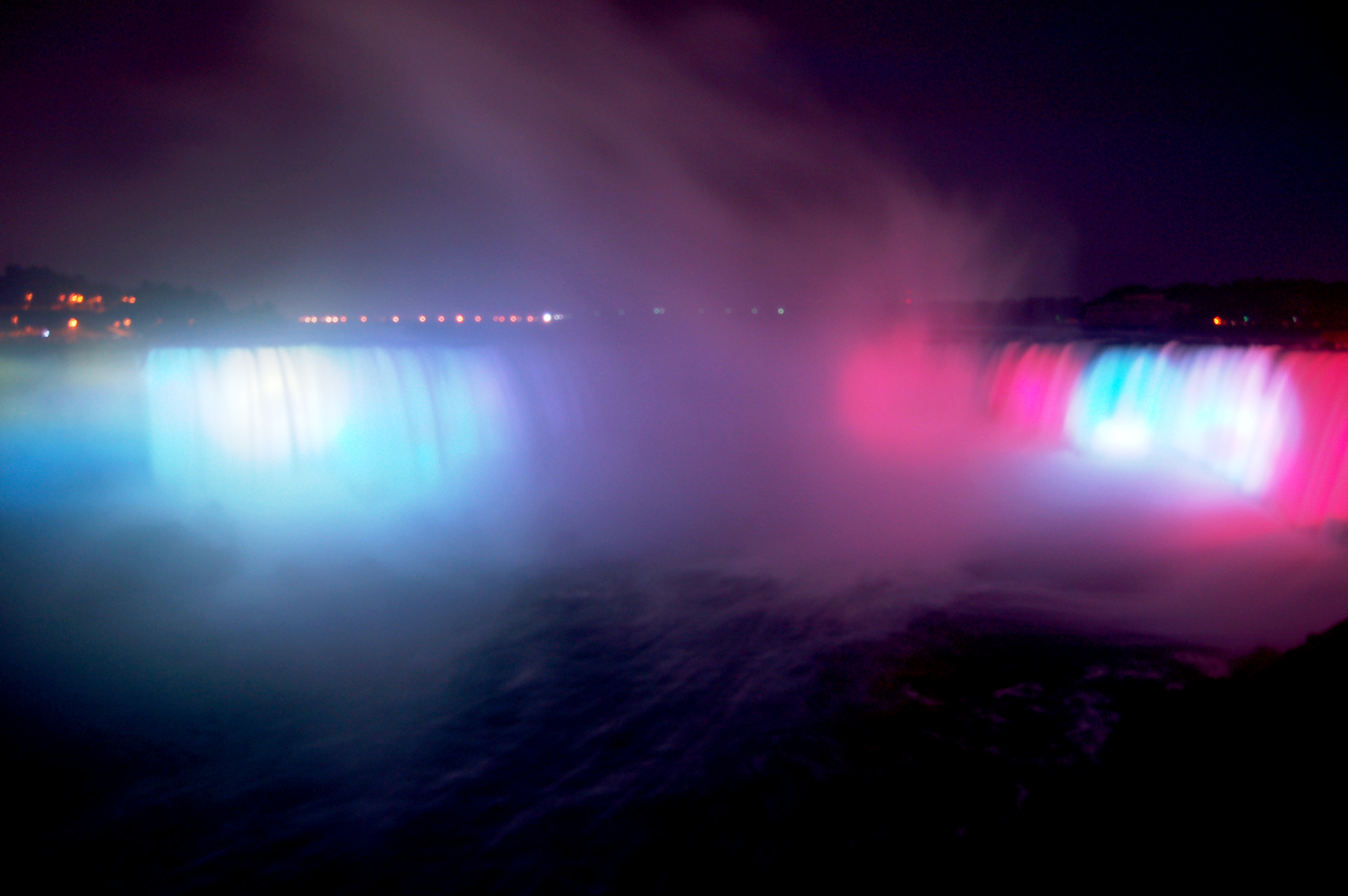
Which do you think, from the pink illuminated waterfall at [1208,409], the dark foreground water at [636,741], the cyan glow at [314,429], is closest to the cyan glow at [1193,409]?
the pink illuminated waterfall at [1208,409]

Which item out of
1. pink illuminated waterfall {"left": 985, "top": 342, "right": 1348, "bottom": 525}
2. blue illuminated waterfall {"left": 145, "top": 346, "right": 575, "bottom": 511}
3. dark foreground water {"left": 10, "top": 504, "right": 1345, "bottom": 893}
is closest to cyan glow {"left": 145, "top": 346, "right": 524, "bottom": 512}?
blue illuminated waterfall {"left": 145, "top": 346, "right": 575, "bottom": 511}

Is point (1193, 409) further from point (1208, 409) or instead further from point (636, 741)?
point (636, 741)

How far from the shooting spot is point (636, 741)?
575 cm

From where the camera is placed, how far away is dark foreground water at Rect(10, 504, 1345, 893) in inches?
154

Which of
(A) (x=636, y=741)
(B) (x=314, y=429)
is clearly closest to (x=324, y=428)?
(B) (x=314, y=429)

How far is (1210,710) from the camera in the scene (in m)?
4.15

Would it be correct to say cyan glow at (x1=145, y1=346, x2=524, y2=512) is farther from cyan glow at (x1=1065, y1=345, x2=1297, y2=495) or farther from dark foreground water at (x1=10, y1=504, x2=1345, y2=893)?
cyan glow at (x1=1065, y1=345, x2=1297, y2=495)

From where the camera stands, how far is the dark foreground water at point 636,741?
12.8ft

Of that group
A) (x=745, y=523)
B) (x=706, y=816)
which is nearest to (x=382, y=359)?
(x=745, y=523)

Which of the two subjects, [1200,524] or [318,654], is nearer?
[318,654]

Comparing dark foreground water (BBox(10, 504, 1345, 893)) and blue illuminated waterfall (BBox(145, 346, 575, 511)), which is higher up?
blue illuminated waterfall (BBox(145, 346, 575, 511))

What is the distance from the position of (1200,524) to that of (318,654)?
38.2 ft


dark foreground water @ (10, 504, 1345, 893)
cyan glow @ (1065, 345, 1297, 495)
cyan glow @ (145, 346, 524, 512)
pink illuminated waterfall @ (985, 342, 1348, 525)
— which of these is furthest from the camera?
cyan glow @ (145, 346, 524, 512)

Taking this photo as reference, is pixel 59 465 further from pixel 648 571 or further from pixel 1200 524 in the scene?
pixel 1200 524
